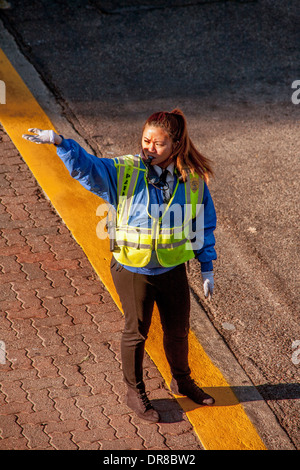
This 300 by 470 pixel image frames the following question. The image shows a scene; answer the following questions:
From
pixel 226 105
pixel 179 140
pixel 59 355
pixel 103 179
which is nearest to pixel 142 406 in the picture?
pixel 59 355

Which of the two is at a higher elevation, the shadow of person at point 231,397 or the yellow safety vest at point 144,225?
the yellow safety vest at point 144,225

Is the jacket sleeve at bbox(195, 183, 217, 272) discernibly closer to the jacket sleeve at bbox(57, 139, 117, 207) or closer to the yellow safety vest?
the yellow safety vest

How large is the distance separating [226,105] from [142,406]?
15.0 ft

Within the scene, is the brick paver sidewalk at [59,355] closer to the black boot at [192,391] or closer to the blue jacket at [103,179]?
the black boot at [192,391]

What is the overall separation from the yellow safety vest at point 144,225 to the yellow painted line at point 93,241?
1.11m

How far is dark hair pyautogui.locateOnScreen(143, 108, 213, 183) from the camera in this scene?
3.89 meters

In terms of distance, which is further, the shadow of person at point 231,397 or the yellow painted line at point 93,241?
the shadow of person at point 231,397

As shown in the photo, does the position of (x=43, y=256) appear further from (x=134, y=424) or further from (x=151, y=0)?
(x=151, y=0)

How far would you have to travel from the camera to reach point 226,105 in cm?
789

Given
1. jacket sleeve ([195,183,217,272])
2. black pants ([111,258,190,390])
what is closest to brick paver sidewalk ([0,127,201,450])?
black pants ([111,258,190,390])

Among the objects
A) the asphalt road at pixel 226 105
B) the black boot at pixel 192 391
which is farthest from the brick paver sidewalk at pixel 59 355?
the asphalt road at pixel 226 105

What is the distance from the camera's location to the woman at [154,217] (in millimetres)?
3898
